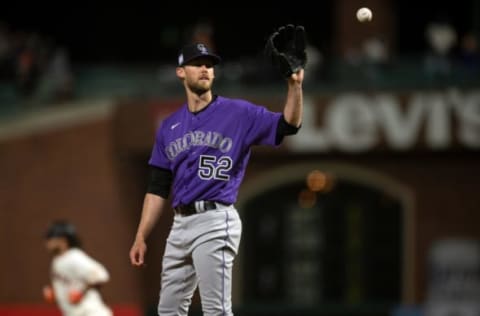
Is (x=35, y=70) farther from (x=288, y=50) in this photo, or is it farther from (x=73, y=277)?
(x=288, y=50)

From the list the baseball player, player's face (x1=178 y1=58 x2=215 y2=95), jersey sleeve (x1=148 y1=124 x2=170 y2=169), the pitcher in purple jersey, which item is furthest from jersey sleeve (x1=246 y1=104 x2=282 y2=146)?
the baseball player

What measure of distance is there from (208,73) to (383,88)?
1183 centimetres

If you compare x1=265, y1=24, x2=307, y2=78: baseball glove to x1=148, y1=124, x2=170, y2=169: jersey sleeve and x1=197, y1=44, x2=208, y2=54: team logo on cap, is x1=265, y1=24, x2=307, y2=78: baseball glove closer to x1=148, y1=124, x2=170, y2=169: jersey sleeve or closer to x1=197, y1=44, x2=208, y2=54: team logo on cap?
x1=197, y1=44, x2=208, y2=54: team logo on cap

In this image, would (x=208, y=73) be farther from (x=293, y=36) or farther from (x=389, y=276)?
(x=389, y=276)

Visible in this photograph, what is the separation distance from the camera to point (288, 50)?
6266mm

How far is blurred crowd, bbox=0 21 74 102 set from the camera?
1922 centimetres

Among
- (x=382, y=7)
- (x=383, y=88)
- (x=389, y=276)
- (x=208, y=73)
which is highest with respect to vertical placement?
(x=382, y=7)

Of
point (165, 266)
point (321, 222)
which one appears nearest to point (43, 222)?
point (321, 222)

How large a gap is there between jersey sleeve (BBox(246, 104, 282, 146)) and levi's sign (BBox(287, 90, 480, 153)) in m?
11.5

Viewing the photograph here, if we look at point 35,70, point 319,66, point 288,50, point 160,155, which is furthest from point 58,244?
point 35,70

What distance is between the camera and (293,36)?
20.7 feet

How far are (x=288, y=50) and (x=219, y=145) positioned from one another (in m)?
0.72

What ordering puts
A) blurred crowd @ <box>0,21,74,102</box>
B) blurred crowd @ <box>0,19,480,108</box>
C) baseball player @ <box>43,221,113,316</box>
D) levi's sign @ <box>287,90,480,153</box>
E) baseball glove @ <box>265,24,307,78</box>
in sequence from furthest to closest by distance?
blurred crowd @ <box>0,21,74,102</box> < blurred crowd @ <box>0,19,480,108</box> < levi's sign @ <box>287,90,480,153</box> < baseball player @ <box>43,221,113,316</box> < baseball glove @ <box>265,24,307,78</box>

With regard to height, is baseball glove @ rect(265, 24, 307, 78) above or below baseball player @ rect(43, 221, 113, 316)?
above
